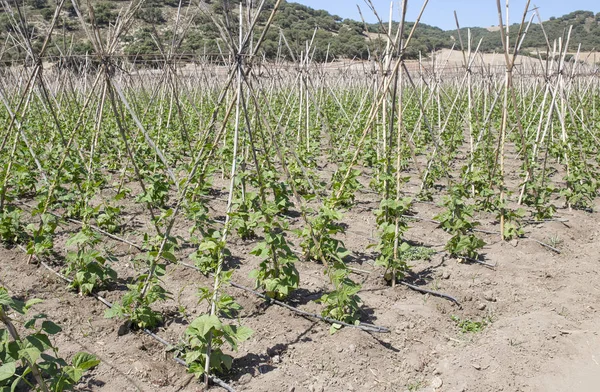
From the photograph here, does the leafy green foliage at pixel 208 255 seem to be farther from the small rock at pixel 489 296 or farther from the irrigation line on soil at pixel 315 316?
the small rock at pixel 489 296

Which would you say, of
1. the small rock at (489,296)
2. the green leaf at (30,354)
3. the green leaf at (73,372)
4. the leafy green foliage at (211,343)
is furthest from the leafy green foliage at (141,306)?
the small rock at (489,296)

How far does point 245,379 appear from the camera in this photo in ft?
10.4

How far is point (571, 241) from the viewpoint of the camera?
5.77 metres

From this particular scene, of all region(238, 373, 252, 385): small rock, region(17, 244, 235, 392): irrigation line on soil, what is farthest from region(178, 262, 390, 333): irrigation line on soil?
region(17, 244, 235, 392): irrigation line on soil

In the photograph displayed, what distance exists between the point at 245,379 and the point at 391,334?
1243 millimetres

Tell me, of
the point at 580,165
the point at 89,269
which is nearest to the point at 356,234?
the point at 89,269

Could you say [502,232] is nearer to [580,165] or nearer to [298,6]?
[580,165]

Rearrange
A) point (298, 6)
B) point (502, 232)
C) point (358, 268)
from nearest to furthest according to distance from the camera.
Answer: point (358, 268) → point (502, 232) → point (298, 6)

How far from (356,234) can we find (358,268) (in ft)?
3.31

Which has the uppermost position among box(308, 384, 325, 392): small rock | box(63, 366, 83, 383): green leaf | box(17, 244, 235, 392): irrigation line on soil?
box(63, 366, 83, 383): green leaf

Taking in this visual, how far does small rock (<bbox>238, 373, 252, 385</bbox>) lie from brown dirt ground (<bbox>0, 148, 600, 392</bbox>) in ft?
0.04

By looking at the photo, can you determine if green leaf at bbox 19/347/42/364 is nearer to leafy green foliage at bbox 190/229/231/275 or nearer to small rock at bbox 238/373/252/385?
small rock at bbox 238/373/252/385

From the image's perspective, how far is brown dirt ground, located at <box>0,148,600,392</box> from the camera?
10.6ft

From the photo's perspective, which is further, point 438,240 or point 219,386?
point 438,240
